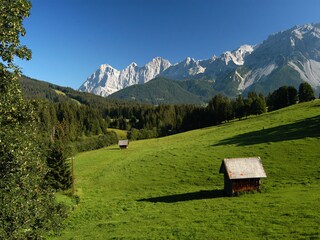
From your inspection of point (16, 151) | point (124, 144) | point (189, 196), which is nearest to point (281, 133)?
point (189, 196)

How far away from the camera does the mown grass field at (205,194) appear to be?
92.8ft

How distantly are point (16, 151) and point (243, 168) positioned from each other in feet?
119

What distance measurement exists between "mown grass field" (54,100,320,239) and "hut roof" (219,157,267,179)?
103 inches

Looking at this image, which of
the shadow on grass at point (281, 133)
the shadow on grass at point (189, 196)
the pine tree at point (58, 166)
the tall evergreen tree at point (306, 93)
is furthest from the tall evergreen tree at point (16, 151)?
the tall evergreen tree at point (306, 93)

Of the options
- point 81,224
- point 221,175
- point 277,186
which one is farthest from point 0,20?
point 221,175

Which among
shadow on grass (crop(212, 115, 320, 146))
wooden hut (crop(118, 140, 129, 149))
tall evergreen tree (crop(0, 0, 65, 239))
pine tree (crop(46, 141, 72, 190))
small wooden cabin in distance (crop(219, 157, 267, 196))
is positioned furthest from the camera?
wooden hut (crop(118, 140, 129, 149))

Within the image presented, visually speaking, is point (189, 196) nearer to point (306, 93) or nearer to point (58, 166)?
point (58, 166)

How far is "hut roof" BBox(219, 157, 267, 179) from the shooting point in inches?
1651

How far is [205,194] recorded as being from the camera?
44031mm

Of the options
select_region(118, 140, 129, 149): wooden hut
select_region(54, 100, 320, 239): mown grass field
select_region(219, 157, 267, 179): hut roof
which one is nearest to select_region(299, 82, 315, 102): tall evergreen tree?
select_region(54, 100, 320, 239): mown grass field

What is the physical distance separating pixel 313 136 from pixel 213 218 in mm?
41354

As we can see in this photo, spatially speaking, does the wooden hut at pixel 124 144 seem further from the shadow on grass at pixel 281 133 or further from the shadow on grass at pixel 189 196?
the shadow on grass at pixel 189 196

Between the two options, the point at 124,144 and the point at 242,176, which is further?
the point at 124,144

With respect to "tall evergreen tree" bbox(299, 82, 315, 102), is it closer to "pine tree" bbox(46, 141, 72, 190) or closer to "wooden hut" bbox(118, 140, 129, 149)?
"wooden hut" bbox(118, 140, 129, 149)
